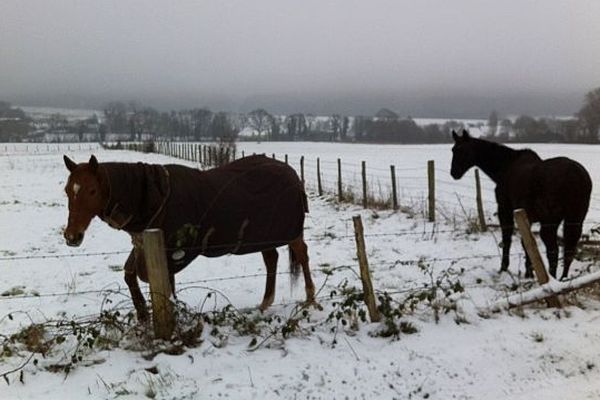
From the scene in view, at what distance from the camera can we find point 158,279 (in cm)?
391

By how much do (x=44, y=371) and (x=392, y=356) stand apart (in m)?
2.80

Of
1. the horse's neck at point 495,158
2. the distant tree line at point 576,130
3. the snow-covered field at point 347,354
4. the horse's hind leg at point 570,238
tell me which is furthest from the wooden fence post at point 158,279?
the distant tree line at point 576,130

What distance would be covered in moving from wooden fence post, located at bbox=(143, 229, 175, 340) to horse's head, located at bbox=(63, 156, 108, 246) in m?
0.61

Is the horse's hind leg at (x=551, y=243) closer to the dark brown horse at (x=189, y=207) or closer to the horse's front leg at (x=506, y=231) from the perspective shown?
the horse's front leg at (x=506, y=231)

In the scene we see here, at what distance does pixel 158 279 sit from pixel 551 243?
5.09 meters

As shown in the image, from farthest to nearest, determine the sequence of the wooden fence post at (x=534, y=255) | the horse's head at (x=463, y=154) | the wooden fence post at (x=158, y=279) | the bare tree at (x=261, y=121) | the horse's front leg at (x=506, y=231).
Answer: the bare tree at (x=261, y=121), the horse's head at (x=463, y=154), the horse's front leg at (x=506, y=231), the wooden fence post at (x=534, y=255), the wooden fence post at (x=158, y=279)

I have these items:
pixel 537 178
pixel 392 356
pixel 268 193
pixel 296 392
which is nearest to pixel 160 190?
pixel 268 193

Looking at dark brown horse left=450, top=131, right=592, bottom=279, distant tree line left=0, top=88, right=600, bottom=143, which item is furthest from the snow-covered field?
distant tree line left=0, top=88, right=600, bottom=143

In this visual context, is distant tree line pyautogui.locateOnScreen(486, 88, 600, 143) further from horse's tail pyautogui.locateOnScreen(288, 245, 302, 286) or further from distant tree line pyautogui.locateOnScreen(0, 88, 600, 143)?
horse's tail pyautogui.locateOnScreen(288, 245, 302, 286)

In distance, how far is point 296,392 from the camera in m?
3.56

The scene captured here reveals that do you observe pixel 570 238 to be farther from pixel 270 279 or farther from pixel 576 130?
pixel 576 130

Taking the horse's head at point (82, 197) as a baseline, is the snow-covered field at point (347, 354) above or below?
below

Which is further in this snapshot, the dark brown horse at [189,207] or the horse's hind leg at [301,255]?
the horse's hind leg at [301,255]

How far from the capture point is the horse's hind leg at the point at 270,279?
5.31 metres
